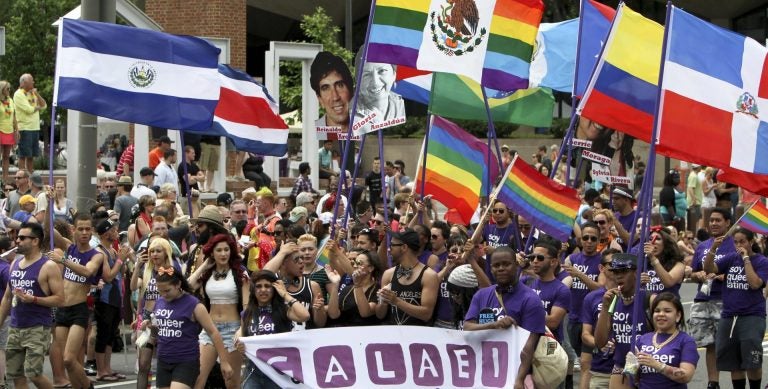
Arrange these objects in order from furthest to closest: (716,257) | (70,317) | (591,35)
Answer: (591,35), (716,257), (70,317)

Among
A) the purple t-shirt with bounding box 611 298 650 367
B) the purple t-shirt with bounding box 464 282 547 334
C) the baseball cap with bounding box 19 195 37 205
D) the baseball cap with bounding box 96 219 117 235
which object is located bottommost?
the purple t-shirt with bounding box 611 298 650 367

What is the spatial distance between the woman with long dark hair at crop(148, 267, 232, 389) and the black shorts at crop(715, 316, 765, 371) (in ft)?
16.4

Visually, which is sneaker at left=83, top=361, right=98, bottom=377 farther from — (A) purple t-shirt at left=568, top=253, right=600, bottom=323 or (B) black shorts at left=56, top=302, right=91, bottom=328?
(A) purple t-shirt at left=568, top=253, right=600, bottom=323

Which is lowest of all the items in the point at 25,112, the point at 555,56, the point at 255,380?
the point at 255,380

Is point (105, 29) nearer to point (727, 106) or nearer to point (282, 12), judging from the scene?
point (727, 106)

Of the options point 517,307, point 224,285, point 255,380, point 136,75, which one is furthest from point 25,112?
point 517,307

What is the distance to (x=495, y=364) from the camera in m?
10.1

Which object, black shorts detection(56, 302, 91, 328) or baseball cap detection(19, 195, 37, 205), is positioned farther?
baseball cap detection(19, 195, 37, 205)

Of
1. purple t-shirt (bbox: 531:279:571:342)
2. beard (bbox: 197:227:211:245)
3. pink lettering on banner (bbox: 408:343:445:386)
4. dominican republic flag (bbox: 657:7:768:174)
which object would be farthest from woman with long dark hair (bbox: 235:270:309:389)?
dominican republic flag (bbox: 657:7:768:174)

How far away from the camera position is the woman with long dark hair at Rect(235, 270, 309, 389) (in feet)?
33.9

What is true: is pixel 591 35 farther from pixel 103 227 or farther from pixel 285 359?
pixel 285 359

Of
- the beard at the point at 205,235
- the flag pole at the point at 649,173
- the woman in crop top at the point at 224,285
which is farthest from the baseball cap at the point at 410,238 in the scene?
the beard at the point at 205,235

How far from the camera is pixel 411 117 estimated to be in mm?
41031

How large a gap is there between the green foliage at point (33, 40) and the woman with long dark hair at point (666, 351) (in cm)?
3942
